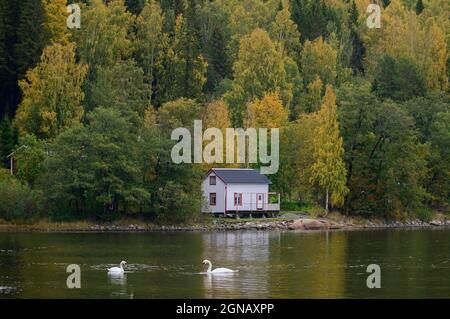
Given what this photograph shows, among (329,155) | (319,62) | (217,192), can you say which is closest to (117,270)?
(217,192)

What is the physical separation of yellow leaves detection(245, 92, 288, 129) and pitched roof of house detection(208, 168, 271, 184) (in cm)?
649

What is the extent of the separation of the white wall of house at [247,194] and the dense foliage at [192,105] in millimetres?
2924

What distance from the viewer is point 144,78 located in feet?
318

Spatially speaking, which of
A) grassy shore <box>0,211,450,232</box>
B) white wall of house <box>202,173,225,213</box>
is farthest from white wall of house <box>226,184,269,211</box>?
grassy shore <box>0,211,450,232</box>

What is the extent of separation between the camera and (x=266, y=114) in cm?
8788

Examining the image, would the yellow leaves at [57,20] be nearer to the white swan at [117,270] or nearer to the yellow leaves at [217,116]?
the yellow leaves at [217,116]

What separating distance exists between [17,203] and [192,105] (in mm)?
17938

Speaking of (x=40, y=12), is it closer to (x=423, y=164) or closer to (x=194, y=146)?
(x=194, y=146)

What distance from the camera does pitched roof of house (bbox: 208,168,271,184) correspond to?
79625 millimetres

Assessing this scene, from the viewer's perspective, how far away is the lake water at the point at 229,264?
40.1 meters

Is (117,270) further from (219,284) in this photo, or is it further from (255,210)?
(255,210)

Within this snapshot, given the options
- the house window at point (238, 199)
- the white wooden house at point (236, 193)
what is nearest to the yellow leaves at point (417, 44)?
the white wooden house at point (236, 193)

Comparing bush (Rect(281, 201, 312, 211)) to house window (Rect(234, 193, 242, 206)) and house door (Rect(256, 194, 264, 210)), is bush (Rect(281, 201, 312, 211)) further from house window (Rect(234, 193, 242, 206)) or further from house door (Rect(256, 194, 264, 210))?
house window (Rect(234, 193, 242, 206))
